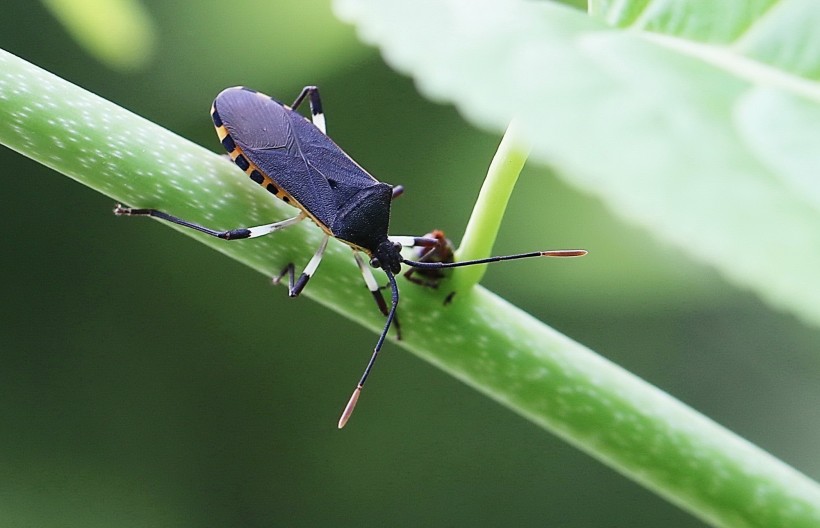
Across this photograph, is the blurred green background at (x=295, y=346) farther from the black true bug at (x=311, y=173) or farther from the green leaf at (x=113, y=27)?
the black true bug at (x=311, y=173)

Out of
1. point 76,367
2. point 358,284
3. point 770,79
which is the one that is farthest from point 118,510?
point 770,79

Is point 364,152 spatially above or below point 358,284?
below

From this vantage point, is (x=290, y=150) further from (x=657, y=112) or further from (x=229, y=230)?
(x=657, y=112)

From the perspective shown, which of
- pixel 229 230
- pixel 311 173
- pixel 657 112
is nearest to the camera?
pixel 657 112

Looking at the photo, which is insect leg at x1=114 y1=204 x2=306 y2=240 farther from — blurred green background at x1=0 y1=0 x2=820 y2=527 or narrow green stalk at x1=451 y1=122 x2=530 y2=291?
blurred green background at x1=0 y1=0 x2=820 y2=527

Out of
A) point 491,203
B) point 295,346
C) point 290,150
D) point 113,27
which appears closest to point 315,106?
point 290,150

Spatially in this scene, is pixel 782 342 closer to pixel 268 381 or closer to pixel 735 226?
pixel 268 381

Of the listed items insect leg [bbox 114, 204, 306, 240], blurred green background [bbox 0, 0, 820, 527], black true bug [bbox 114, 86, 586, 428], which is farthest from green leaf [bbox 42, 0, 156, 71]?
insect leg [bbox 114, 204, 306, 240]
